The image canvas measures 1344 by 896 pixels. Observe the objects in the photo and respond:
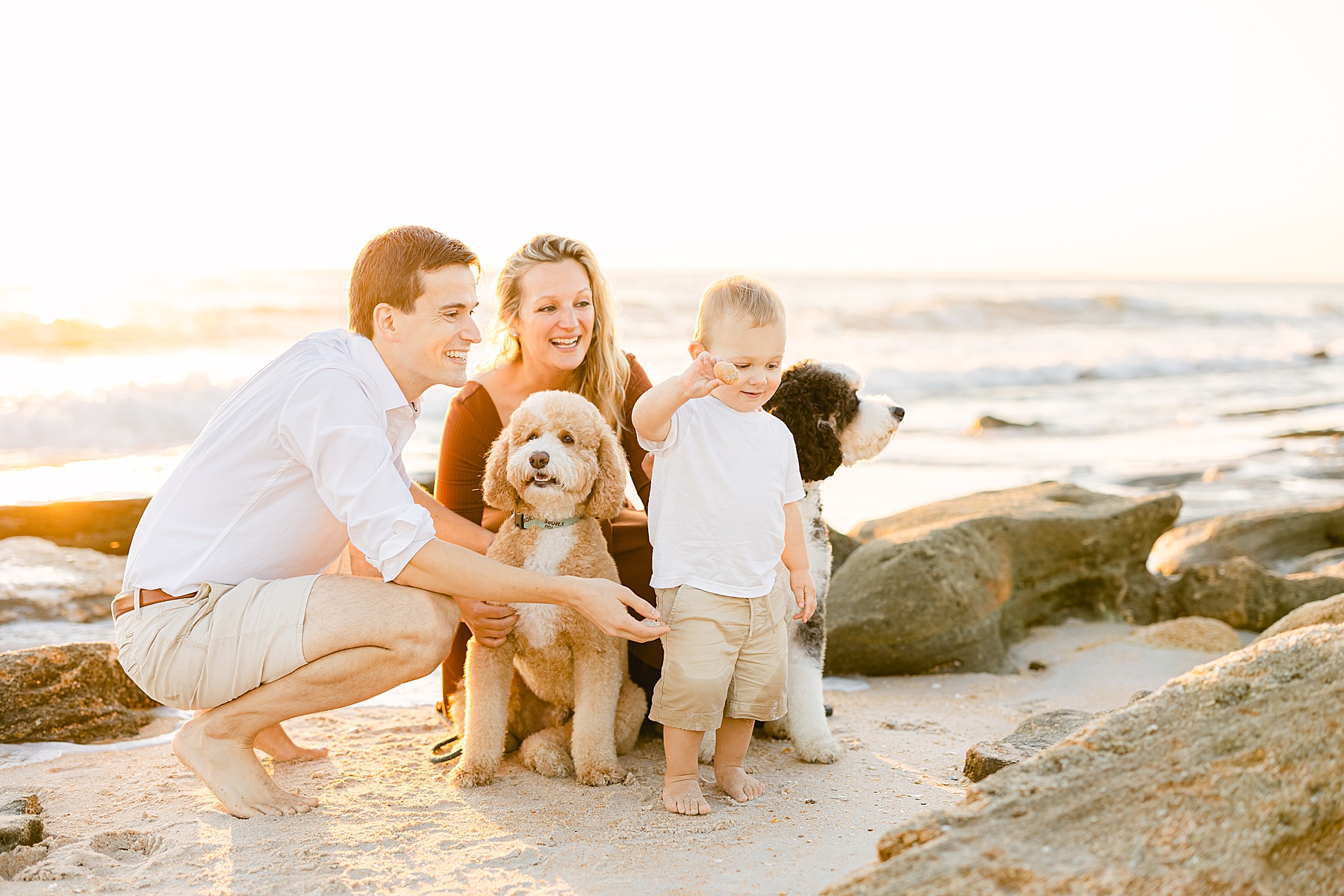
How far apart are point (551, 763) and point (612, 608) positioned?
86 centimetres

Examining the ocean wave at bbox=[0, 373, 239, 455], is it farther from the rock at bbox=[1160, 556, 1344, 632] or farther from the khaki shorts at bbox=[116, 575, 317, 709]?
the rock at bbox=[1160, 556, 1344, 632]

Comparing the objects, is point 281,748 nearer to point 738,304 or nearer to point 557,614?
point 557,614

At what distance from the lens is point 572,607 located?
11.5 feet

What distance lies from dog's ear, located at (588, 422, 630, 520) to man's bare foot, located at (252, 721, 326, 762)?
4.92 ft

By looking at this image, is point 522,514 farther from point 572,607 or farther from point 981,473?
point 981,473

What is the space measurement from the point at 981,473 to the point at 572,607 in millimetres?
7919

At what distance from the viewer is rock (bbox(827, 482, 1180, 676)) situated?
5344mm

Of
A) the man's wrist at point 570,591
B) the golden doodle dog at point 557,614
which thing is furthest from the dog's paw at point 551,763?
the man's wrist at point 570,591

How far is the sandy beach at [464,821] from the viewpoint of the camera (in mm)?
2902

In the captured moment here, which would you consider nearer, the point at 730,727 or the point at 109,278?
the point at 730,727

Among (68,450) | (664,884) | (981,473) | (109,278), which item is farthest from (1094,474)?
(109,278)

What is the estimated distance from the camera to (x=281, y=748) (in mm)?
3990

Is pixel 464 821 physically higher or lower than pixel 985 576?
A: lower

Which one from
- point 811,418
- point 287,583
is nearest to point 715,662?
point 811,418
